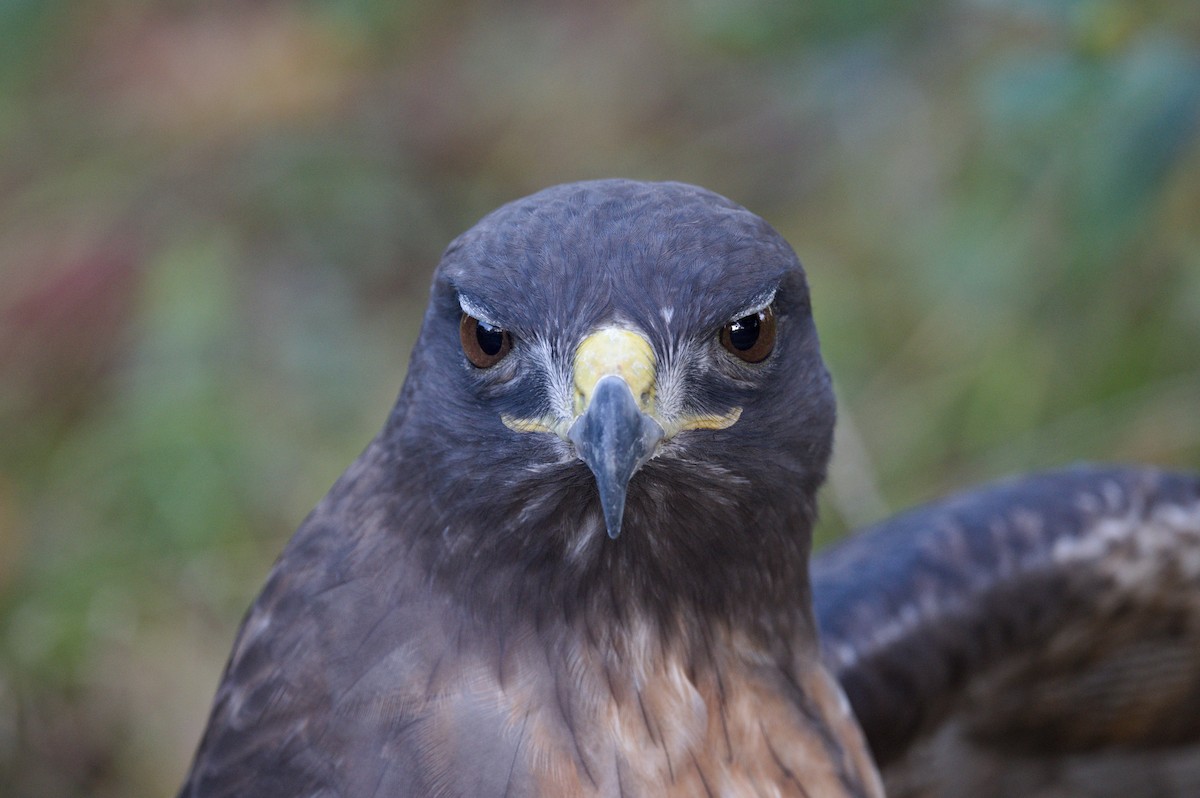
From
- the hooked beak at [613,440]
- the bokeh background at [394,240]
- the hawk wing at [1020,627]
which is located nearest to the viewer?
the hooked beak at [613,440]

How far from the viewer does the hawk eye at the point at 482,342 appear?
2322 mm

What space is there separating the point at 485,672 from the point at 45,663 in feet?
8.25

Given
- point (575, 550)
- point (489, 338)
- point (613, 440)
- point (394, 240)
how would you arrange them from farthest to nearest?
point (394, 240), point (575, 550), point (489, 338), point (613, 440)

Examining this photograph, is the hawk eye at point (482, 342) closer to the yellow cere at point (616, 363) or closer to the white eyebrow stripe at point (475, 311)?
the white eyebrow stripe at point (475, 311)

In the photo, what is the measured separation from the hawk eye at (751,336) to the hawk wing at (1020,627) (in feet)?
3.97

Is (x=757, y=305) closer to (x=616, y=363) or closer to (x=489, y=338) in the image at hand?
(x=616, y=363)

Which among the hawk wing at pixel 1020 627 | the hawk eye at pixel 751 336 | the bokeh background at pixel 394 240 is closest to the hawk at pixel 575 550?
the hawk eye at pixel 751 336

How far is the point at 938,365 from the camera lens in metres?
5.45

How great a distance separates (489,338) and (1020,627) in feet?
5.62

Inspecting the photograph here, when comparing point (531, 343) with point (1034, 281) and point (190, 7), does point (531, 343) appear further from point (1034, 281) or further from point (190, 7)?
point (190, 7)

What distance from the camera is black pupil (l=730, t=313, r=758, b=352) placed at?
236cm

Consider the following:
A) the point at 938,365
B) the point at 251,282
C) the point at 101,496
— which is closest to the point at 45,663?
the point at 101,496

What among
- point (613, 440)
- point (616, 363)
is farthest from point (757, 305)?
point (613, 440)

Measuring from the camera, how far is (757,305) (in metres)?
2.37
